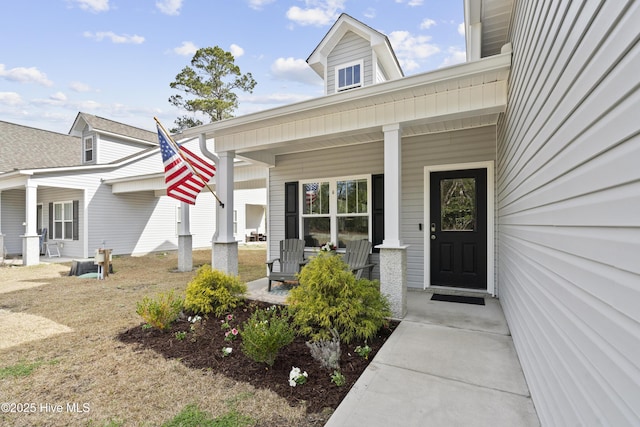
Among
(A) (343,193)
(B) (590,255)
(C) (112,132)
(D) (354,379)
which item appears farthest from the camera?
(C) (112,132)

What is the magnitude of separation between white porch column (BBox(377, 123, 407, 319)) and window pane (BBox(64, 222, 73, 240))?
481 inches

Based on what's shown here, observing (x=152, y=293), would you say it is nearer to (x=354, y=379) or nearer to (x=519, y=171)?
(x=354, y=379)

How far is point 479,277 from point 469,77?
310 centimetres

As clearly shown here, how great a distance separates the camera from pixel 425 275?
5.23 metres

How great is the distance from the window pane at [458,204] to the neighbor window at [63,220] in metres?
12.7

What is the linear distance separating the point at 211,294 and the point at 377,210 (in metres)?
3.19

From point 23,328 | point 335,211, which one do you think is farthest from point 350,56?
point 23,328

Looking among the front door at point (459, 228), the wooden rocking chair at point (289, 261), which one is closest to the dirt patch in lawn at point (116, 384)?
the wooden rocking chair at point (289, 261)

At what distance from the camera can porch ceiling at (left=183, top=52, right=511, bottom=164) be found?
3471 millimetres

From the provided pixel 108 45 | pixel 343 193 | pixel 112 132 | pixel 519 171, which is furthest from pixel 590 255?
pixel 112 132

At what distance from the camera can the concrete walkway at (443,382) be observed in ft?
6.49

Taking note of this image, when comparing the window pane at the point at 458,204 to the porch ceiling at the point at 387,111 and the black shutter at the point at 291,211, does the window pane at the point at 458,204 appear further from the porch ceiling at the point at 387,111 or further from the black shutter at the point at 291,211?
the black shutter at the point at 291,211

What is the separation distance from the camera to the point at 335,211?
6203mm

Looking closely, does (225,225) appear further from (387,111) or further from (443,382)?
(443,382)
